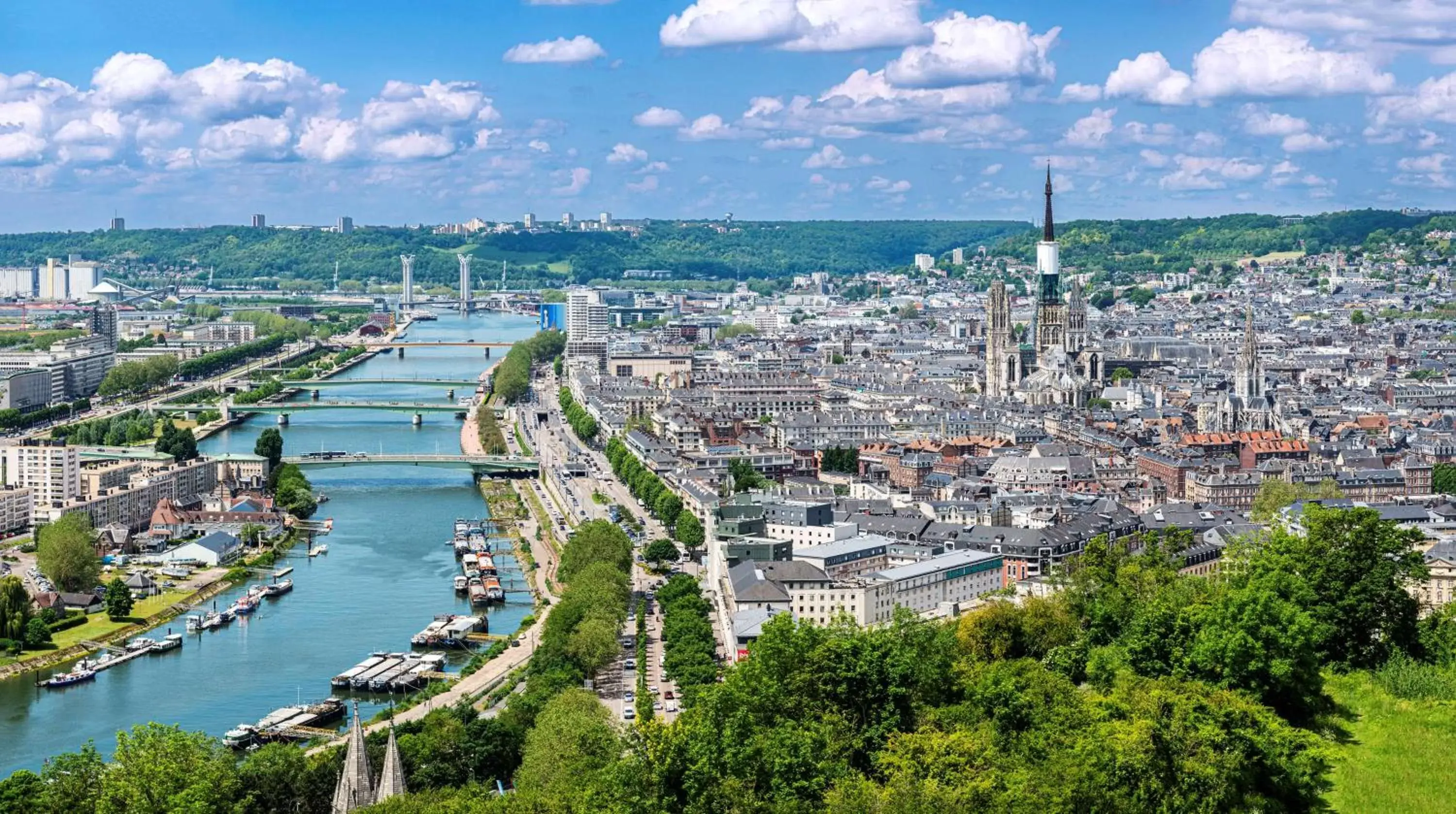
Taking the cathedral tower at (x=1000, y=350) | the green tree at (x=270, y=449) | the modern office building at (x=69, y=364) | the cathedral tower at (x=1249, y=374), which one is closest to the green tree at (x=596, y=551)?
the green tree at (x=270, y=449)

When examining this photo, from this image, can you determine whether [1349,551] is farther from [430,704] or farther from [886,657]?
[430,704]

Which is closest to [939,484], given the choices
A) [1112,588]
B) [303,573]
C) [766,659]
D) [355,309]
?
[303,573]

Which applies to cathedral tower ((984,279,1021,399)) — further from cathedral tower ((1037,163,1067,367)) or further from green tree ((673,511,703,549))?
green tree ((673,511,703,549))

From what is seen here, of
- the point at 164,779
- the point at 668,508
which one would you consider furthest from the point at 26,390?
the point at 164,779

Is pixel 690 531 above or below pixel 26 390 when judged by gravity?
below

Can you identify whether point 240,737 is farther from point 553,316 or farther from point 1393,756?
point 553,316

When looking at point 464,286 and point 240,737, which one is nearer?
point 240,737

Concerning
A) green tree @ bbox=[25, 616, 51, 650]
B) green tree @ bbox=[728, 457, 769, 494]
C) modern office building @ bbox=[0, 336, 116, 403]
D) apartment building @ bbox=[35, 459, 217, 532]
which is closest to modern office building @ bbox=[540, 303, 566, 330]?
modern office building @ bbox=[0, 336, 116, 403]

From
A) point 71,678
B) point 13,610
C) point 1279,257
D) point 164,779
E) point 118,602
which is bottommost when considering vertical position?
point 71,678
